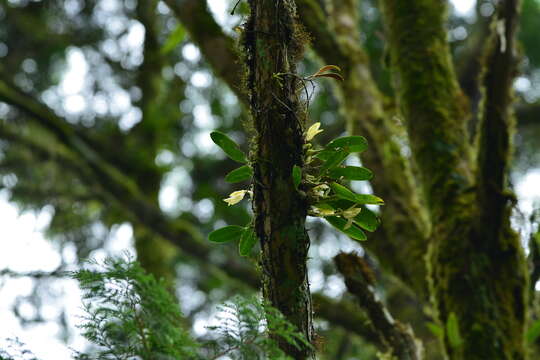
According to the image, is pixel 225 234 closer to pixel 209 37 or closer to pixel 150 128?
pixel 209 37

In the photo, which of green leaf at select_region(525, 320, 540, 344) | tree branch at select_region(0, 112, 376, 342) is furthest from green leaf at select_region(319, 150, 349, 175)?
tree branch at select_region(0, 112, 376, 342)

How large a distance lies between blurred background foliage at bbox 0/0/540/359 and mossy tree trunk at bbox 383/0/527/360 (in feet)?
7.78

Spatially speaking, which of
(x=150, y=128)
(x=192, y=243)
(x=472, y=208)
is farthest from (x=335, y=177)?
(x=150, y=128)

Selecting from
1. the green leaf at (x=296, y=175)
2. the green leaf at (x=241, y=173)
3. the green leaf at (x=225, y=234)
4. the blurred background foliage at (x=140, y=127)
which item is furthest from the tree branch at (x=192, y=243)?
the green leaf at (x=296, y=175)

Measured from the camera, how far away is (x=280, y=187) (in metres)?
0.99

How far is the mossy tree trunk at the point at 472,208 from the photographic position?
6.10 ft

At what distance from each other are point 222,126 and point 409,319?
262 cm

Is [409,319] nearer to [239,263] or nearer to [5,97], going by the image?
[239,263]

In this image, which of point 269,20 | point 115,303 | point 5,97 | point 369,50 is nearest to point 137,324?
point 115,303

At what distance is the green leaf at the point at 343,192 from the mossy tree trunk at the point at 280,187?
0.15 meters

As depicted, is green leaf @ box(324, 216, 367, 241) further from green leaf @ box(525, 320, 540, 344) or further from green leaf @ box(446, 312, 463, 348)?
green leaf @ box(525, 320, 540, 344)

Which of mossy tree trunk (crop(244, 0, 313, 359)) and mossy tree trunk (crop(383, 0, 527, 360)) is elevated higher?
mossy tree trunk (crop(383, 0, 527, 360))

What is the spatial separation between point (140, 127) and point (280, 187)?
439 cm

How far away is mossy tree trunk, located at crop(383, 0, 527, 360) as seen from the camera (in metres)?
1.86
